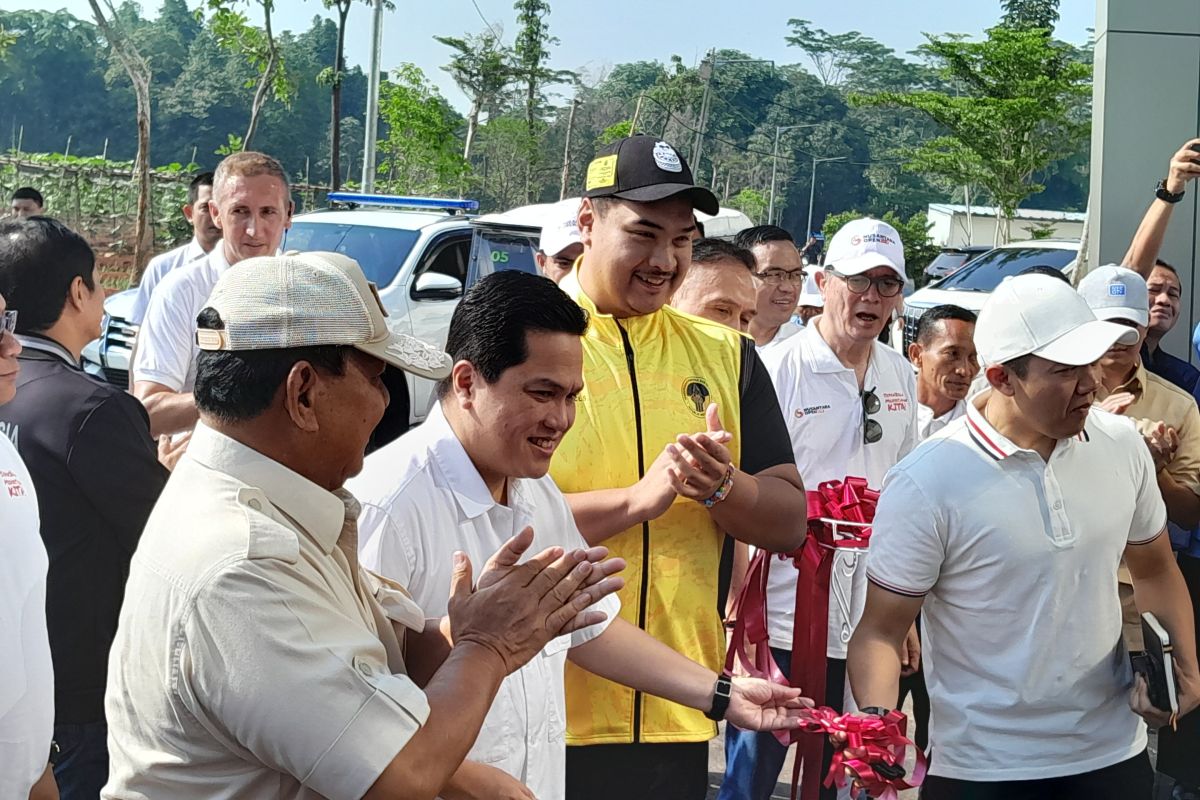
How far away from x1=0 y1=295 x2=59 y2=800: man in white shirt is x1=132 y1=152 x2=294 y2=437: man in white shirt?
162 centimetres

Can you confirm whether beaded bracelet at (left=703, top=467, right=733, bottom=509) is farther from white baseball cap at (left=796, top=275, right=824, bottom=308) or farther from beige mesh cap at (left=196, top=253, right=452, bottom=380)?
white baseball cap at (left=796, top=275, right=824, bottom=308)

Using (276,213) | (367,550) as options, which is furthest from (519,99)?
(367,550)

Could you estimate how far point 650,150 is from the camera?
311cm

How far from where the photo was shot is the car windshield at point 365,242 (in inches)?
479

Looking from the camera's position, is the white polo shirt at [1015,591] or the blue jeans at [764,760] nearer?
the white polo shirt at [1015,591]

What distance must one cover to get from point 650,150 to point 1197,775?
3.40m

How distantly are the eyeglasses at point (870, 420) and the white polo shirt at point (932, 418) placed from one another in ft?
2.63

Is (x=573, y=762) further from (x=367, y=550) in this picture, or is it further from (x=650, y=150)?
(x=650, y=150)

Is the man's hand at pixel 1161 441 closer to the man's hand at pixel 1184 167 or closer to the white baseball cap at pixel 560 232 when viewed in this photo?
the man's hand at pixel 1184 167

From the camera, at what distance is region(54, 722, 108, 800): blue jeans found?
129 inches

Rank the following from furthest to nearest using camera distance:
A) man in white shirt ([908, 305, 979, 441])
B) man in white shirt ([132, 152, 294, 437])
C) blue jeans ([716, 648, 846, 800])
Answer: man in white shirt ([908, 305, 979, 441]) → man in white shirt ([132, 152, 294, 437]) → blue jeans ([716, 648, 846, 800])

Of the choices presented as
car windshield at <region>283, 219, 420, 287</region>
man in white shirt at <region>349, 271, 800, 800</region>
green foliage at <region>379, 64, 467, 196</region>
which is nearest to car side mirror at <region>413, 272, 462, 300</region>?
car windshield at <region>283, 219, 420, 287</region>

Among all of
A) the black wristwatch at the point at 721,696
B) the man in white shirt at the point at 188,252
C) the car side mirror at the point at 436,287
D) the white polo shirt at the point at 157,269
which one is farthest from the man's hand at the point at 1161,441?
the car side mirror at the point at 436,287

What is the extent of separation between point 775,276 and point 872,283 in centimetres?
142
